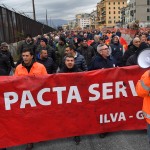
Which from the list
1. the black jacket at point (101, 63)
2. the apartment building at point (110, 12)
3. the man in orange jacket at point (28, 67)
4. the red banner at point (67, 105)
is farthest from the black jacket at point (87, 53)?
the apartment building at point (110, 12)

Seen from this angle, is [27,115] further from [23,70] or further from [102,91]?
[102,91]

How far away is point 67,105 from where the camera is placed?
16.0 ft

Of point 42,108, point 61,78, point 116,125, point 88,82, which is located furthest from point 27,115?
point 116,125

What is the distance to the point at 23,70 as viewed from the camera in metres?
5.20

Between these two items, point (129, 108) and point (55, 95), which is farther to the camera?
point (129, 108)

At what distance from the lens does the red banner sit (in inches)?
185

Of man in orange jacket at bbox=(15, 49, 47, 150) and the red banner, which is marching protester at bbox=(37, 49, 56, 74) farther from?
the red banner

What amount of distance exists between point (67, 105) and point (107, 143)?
3.00 feet

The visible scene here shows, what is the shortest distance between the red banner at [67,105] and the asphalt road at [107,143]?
0.44 ft

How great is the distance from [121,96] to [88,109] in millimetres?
606

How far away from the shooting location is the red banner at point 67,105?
15.4ft

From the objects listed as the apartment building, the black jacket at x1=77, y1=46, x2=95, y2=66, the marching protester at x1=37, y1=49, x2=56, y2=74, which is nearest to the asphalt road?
the marching protester at x1=37, y1=49, x2=56, y2=74

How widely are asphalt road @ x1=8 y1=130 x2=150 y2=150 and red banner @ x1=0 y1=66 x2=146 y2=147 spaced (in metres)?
0.13

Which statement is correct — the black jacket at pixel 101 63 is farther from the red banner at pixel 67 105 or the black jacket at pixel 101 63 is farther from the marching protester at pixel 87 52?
the marching protester at pixel 87 52
